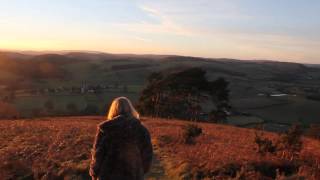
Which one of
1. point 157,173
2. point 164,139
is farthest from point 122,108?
point 164,139

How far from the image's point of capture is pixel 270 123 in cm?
6319

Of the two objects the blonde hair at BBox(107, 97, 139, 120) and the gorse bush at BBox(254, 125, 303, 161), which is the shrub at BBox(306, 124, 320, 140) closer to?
the gorse bush at BBox(254, 125, 303, 161)

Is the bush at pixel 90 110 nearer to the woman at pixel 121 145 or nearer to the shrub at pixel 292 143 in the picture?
the shrub at pixel 292 143

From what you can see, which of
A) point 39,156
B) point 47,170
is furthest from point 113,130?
point 39,156

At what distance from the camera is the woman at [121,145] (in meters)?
6.90

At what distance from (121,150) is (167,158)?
9623 millimetres

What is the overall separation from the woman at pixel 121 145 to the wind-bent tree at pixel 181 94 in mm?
48428

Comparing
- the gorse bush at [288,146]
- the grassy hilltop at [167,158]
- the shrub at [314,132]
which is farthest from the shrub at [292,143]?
the shrub at [314,132]

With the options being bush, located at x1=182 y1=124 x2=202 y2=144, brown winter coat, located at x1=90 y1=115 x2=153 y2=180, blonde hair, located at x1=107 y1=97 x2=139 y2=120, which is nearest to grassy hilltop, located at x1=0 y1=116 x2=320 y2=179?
bush, located at x1=182 y1=124 x2=202 y2=144

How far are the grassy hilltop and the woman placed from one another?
6187mm

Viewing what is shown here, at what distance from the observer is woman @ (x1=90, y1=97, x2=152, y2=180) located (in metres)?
6.90

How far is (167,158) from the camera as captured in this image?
16578 millimetres

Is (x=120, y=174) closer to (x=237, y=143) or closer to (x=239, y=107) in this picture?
(x=237, y=143)

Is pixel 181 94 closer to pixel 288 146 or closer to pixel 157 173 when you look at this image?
pixel 288 146
